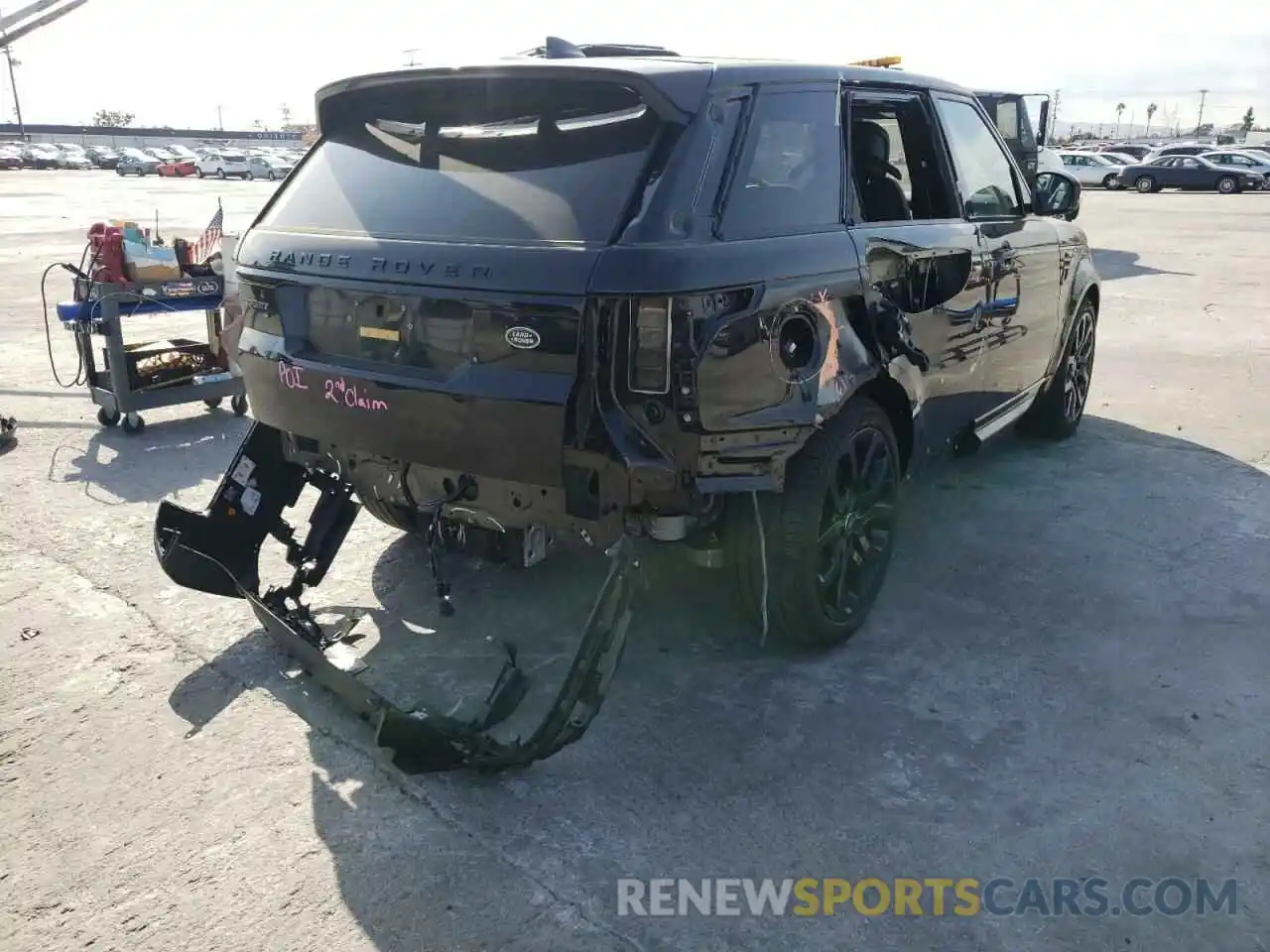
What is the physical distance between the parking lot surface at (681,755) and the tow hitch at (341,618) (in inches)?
6.9

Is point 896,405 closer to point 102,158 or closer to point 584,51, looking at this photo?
point 584,51

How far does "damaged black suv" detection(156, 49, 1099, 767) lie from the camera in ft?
9.12

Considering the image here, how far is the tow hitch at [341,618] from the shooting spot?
9.37 feet

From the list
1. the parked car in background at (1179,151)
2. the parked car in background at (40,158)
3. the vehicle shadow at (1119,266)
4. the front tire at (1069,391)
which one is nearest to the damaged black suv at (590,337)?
the front tire at (1069,391)

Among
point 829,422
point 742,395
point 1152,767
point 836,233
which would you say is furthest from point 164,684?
point 1152,767

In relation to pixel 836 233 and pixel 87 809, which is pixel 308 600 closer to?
pixel 87 809

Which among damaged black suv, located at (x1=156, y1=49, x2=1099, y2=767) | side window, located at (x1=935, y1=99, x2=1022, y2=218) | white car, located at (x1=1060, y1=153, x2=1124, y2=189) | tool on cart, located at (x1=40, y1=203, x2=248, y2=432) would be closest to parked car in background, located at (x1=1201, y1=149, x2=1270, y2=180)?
white car, located at (x1=1060, y1=153, x2=1124, y2=189)

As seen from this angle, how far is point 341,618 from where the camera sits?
3900 millimetres

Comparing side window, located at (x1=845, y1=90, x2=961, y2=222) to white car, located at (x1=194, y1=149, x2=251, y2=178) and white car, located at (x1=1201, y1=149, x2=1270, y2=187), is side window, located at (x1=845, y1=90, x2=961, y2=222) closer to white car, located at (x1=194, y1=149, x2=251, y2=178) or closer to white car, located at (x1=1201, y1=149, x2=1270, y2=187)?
white car, located at (x1=1201, y1=149, x2=1270, y2=187)

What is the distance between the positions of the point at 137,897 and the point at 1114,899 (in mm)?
2438

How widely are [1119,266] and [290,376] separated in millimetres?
14318

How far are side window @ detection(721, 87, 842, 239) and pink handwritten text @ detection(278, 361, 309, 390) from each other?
143 cm

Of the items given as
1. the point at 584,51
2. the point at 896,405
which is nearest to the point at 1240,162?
the point at 896,405

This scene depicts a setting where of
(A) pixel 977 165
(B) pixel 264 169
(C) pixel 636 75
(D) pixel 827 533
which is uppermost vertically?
(C) pixel 636 75
